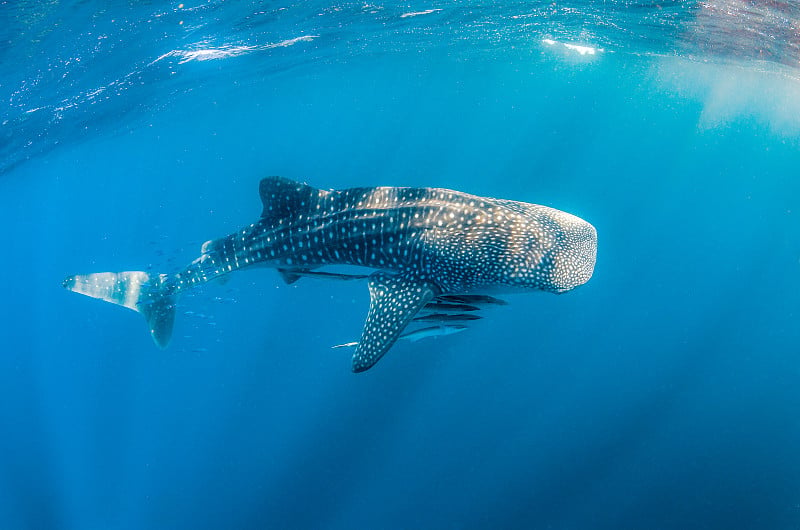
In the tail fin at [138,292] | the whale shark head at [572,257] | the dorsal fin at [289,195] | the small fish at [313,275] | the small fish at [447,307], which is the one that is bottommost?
the tail fin at [138,292]

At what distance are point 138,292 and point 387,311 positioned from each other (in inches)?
199

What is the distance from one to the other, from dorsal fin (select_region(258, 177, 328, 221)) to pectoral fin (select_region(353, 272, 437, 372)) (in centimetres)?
142

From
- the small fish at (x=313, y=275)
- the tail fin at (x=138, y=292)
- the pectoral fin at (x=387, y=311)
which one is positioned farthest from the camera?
the tail fin at (x=138, y=292)

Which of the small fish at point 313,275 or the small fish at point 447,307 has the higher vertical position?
the small fish at point 447,307

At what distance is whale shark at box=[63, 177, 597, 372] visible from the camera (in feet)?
17.7

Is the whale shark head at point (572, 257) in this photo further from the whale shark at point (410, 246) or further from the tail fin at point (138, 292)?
the tail fin at point (138, 292)

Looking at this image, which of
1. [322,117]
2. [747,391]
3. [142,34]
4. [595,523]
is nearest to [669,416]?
[747,391]

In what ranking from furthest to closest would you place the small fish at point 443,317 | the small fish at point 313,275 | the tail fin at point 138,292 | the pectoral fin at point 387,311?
the tail fin at point 138,292 < the small fish at point 313,275 < the small fish at point 443,317 < the pectoral fin at point 387,311

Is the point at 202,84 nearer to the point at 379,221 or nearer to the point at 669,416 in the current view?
the point at 379,221

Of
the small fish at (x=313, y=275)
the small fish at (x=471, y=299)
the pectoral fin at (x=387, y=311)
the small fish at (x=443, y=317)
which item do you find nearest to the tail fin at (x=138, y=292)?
the small fish at (x=313, y=275)

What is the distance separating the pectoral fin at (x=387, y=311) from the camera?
5.01m

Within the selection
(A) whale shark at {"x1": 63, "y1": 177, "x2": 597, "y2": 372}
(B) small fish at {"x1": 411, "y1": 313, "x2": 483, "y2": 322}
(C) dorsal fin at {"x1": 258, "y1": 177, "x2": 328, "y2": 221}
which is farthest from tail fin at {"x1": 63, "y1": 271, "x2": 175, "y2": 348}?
(B) small fish at {"x1": 411, "y1": 313, "x2": 483, "y2": 322}

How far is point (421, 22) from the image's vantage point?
18641 mm

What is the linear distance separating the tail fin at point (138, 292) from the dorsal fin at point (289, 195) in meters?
2.89
